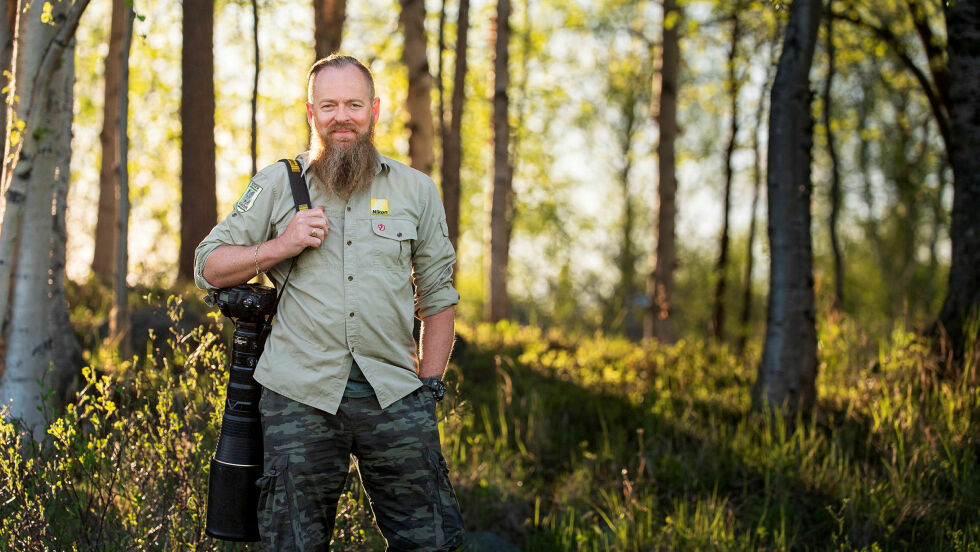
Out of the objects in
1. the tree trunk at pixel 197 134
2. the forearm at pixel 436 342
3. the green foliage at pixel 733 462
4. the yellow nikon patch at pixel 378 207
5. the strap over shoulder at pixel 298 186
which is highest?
the tree trunk at pixel 197 134

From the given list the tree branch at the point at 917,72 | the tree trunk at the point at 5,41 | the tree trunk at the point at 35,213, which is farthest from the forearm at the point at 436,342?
the tree branch at the point at 917,72

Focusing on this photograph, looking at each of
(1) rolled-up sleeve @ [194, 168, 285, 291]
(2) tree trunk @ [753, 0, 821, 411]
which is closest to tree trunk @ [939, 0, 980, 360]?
(2) tree trunk @ [753, 0, 821, 411]

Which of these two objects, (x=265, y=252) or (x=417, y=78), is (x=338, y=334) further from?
(x=417, y=78)

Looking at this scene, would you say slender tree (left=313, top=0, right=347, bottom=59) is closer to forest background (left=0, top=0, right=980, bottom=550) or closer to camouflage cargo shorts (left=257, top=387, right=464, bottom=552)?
forest background (left=0, top=0, right=980, bottom=550)

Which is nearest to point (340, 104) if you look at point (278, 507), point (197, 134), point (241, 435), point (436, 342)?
point (436, 342)

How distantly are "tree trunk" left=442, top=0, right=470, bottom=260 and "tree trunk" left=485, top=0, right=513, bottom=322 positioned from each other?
0.45 meters

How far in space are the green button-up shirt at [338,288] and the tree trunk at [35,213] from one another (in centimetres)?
237

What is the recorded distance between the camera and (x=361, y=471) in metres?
3.23

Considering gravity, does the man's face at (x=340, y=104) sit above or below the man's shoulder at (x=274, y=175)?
above

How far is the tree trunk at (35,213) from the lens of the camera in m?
4.88

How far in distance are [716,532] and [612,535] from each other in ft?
2.02

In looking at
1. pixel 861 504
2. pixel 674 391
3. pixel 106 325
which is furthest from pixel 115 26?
pixel 861 504

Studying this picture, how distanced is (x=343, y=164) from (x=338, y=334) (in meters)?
0.60

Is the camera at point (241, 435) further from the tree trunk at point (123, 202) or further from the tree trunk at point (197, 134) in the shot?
the tree trunk at point (197, 134)
